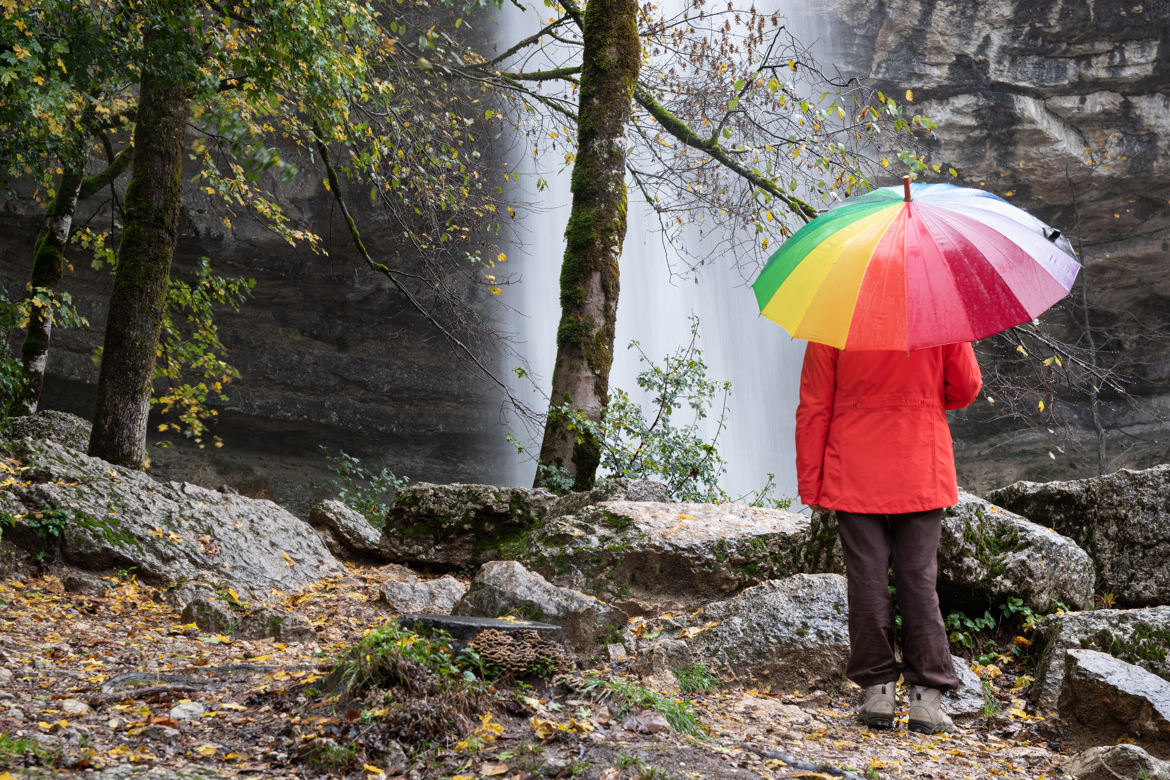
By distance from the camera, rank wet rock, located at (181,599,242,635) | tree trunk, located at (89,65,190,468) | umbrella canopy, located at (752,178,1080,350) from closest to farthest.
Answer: umbrella canopy, located at (752,178,1080,350)
wet rock, located at (181,599,242,635)
tree trunk, located at (89,65,190,468)

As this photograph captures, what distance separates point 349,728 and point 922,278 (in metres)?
2.25

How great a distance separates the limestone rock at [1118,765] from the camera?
236cm

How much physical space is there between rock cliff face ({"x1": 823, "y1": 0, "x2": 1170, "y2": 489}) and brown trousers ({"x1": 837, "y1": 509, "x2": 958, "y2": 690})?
16.0m

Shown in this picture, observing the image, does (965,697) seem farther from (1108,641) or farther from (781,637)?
(781,637)

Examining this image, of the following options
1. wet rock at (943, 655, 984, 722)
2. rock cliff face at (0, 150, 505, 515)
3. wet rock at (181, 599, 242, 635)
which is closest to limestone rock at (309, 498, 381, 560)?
wet rock at (181, 599, 242, 635)

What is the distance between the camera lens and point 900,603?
121 inches

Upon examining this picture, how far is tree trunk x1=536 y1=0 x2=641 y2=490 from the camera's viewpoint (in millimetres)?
6258

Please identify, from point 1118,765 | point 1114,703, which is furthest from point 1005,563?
point 1118,765

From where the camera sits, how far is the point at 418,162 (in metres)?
8.53

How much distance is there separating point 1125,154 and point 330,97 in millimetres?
17415

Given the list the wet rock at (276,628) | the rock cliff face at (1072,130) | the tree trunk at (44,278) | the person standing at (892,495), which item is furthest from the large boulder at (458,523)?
the rock cliff face at (1072,130)

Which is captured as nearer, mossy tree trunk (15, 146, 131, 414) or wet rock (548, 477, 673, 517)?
wet rock (548, 477, 673, 517)

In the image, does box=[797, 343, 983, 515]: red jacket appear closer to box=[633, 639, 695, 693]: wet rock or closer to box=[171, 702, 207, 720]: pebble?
box=[633, 639, 695, 693]: wet rock

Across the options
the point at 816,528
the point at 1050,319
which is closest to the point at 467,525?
the point at 816,528
